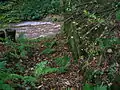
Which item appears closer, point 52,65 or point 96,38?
point 96,38

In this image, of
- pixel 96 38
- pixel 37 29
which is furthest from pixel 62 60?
pixel 37 29

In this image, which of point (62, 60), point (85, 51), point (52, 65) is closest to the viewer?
point (85, 51)

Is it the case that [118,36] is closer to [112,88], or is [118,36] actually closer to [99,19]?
[99,19]

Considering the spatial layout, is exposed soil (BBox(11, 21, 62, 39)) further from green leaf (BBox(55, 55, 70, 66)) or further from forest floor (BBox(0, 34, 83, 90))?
green leaf (BBox(55, 55, 70, 66))

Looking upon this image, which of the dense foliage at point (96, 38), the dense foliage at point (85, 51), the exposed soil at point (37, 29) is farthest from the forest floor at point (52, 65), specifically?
the exposed soil at point (37, 29)

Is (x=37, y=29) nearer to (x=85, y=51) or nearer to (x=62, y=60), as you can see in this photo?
(x=62, y=60)

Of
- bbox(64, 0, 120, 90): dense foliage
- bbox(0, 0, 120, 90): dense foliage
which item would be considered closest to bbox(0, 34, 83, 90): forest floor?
bbox(0, 0, 120, 90): dense foliage

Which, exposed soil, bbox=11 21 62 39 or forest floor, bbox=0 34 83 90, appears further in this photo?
exposed soil, bbox=11 21 62 39

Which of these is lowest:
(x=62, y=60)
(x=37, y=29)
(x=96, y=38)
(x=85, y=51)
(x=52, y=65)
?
(x=37, y=29)

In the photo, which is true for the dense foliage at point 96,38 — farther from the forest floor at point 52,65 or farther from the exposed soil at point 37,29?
the exposed soil at point 37,29

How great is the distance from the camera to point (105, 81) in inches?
205

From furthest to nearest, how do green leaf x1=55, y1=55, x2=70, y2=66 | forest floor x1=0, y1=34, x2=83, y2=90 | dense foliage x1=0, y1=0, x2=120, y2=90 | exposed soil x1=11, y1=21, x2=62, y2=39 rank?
exposed soil x1=11, y1=21, x2=62, y2=39 < green leaf x1=55, y1=55, x2=70, y2=66 < forest floor x1=0, y1=34, x2=83, y2=90 < dense foliage x1=0, y1=0, x2=120, y2=90

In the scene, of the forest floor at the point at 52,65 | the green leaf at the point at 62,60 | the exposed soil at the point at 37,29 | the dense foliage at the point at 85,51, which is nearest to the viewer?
the dense foliage at the point at 85,51

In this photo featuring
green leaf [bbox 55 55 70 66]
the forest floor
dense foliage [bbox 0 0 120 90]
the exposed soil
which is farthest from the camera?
the exposed soil
